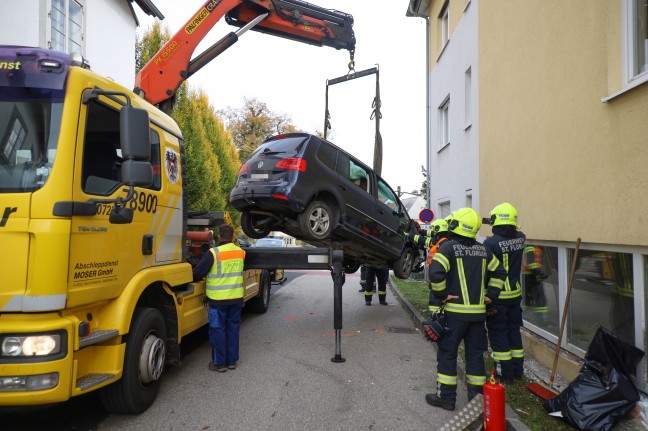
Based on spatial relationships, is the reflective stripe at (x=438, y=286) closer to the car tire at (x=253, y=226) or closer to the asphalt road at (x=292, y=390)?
the asphalt road at (x=292, y=390)

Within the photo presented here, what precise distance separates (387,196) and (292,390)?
4403mm

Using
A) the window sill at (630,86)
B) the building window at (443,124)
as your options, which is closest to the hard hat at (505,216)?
the window sill at (630,86)

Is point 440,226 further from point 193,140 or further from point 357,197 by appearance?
point 193,140

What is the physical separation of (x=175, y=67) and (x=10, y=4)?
5363 millimetres

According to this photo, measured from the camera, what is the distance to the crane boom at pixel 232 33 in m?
6.17

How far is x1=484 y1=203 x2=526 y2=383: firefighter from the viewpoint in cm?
472

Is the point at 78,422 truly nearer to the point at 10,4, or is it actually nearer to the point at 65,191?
the point at 65,191

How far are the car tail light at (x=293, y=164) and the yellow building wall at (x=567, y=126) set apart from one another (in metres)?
3.08

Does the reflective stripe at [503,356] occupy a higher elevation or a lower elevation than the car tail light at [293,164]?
lower

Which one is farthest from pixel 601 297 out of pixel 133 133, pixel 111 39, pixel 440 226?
pixel 111 39

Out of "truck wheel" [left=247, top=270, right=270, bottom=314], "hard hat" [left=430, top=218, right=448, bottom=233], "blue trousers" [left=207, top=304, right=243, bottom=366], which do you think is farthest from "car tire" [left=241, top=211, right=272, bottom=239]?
"hard hat" [left=430, top=218, right=448, bottom=233]

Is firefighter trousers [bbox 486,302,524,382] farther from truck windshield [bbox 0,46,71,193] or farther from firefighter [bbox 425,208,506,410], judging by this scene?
truck windshield [bbox 0,46,71,193]

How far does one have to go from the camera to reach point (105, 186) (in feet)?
11.6

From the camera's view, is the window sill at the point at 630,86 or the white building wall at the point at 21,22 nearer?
the window sill at the point at 630,86
